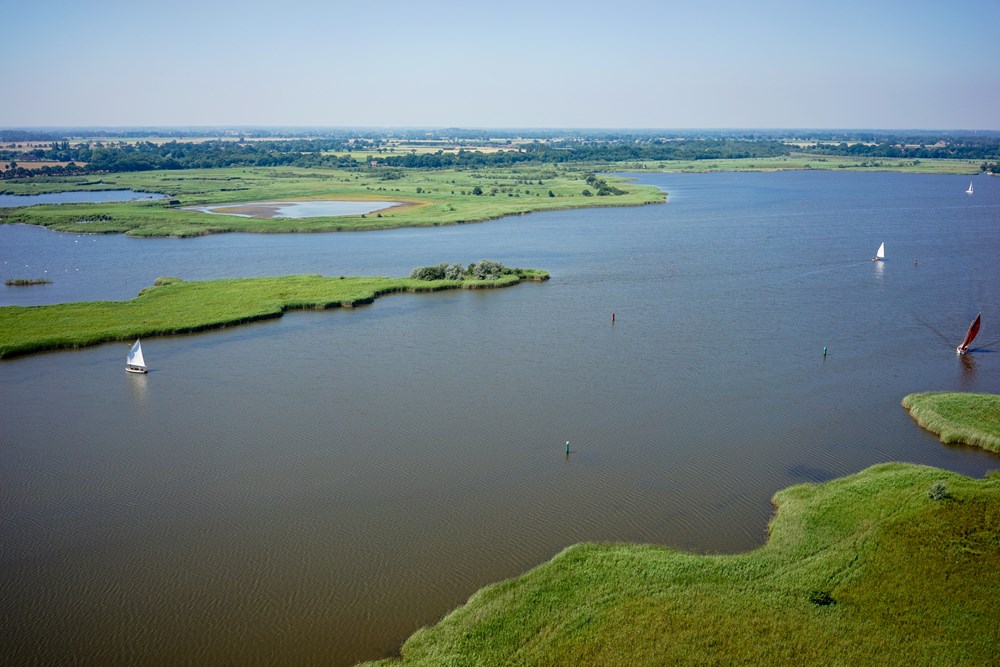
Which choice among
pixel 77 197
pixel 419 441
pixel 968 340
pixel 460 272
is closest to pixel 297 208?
pixel 77 197

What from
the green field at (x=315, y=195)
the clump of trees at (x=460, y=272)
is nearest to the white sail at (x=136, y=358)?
the clump of trees at (x=460, y=272)

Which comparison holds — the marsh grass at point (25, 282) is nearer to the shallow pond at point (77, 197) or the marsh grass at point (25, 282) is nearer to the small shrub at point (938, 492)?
the shallow pond at point (77, 197)

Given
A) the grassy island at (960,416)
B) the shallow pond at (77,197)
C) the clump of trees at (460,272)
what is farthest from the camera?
the shallow pond at (77,197)

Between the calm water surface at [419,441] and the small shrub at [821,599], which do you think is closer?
the small shrub at [821,599]

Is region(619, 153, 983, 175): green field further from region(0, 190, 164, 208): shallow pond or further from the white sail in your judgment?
the white sail

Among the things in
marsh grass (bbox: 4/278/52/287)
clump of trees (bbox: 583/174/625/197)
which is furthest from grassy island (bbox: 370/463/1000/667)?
clump of trees (bbox: 583/174/625/197)

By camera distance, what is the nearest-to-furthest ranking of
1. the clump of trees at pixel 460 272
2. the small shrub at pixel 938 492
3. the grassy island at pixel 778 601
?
the grassy island at pixel 778 601
the small shrub at pixel 938 492
the clump of trees at pixel 460 272
